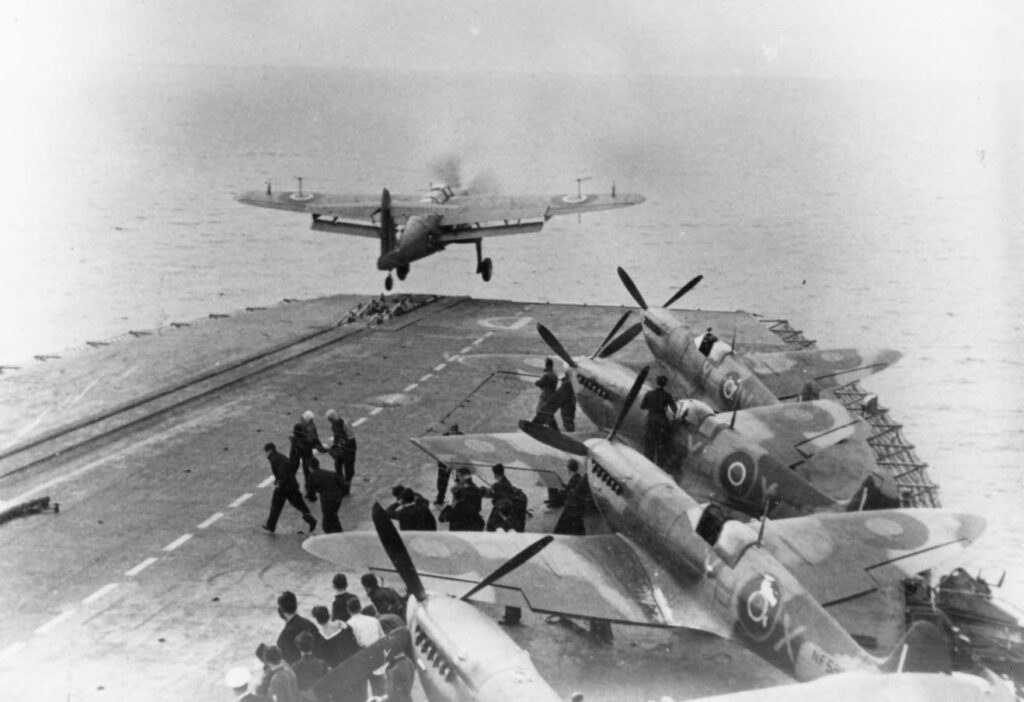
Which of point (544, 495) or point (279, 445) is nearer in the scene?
point (544, 495)

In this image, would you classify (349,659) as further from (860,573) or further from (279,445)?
(279,445)

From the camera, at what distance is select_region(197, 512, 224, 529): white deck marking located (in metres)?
18.1

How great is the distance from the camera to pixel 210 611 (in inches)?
585

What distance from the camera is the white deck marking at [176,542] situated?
17.2 meters

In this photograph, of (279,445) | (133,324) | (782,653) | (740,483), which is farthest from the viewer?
(133,324)

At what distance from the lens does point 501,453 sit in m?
17.9

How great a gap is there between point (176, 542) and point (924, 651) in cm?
1223

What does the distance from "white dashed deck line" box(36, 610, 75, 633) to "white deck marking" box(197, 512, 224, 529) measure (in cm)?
347

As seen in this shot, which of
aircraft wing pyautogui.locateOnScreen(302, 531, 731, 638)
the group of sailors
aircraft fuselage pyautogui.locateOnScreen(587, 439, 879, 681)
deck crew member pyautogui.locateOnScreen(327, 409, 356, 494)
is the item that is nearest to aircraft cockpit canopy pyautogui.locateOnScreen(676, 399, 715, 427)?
aircraft fuselage pyautogui.locateOnScreen(587, 439, 879, 681)

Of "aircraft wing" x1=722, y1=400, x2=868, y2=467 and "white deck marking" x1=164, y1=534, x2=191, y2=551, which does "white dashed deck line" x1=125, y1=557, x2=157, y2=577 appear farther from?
"aircraft wing" x1=722, y1=400, x2=868, y2=467

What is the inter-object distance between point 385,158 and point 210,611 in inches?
5027

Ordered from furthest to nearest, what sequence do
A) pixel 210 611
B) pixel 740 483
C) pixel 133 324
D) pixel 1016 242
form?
pixel 1016 242 → pixel 133 324 → pixel 740 483 → pixel 210 611

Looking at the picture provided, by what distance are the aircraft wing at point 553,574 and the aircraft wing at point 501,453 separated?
3459 mm

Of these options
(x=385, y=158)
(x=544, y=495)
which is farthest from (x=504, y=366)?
(x=385, y=158)
